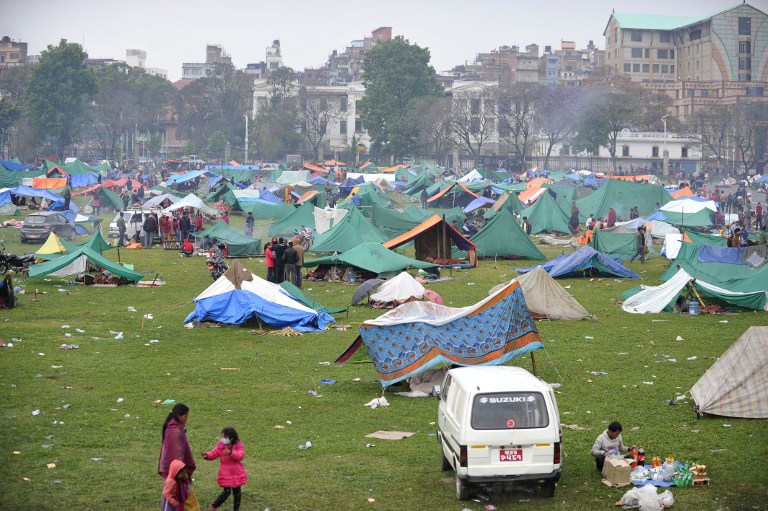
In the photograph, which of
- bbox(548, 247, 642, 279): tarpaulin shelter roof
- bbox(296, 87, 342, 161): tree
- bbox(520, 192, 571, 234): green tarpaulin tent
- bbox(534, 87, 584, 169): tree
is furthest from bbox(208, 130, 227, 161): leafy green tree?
bbox(548, 247, 642, 279): tarpaulin shelter roof

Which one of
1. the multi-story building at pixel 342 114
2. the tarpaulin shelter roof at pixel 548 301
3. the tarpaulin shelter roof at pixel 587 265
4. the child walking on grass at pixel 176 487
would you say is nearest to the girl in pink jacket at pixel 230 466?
the child walking on grass at pixel 176 487

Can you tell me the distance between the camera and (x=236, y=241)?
3625cm

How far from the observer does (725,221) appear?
152 ft

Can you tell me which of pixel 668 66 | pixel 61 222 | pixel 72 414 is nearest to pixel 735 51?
pixel 668 66

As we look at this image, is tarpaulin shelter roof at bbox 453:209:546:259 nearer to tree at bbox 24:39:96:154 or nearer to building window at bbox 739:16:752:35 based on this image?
tree at bbox 24:39:96:154

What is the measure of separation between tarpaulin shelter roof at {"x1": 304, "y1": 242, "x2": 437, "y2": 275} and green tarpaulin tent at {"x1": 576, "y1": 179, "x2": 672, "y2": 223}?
19950 mm

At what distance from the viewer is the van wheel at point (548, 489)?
10.9m

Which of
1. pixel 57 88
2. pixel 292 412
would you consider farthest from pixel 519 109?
pixel 292 412

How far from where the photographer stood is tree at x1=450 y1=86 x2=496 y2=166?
94.9 meters

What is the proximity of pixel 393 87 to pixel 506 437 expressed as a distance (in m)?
94.6

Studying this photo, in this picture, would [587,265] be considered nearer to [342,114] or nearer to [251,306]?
[251,306]

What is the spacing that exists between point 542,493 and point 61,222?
109 ft

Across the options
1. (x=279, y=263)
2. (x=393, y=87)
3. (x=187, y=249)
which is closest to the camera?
(x=279, y=263)

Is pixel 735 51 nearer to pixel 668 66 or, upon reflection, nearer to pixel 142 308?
pixel 668 66
